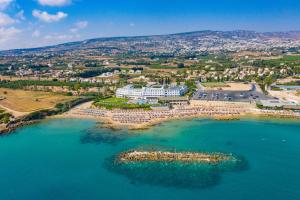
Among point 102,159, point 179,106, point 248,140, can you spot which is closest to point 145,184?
point 102,159

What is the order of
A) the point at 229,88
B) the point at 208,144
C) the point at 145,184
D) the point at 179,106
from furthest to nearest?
the point at 229,88 < the point at 179,106 < the point at 208,144 < the point at 145,184

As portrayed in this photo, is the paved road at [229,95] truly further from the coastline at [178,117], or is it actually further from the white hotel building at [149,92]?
the coastline at [178,117]

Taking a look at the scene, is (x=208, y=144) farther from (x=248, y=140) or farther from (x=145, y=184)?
(x=145, y=184)

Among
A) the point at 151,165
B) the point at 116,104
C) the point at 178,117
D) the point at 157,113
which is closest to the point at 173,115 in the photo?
the point at 178,117

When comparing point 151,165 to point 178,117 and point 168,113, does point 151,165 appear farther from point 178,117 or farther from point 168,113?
point 168,113

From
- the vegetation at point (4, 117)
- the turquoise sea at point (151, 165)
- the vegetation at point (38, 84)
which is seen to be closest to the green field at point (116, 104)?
the turquoise sea at point (151, 165)

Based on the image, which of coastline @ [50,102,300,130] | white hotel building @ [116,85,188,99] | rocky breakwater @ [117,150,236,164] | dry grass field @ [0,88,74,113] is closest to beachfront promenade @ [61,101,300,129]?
coastline @ [50,102,300,130]
